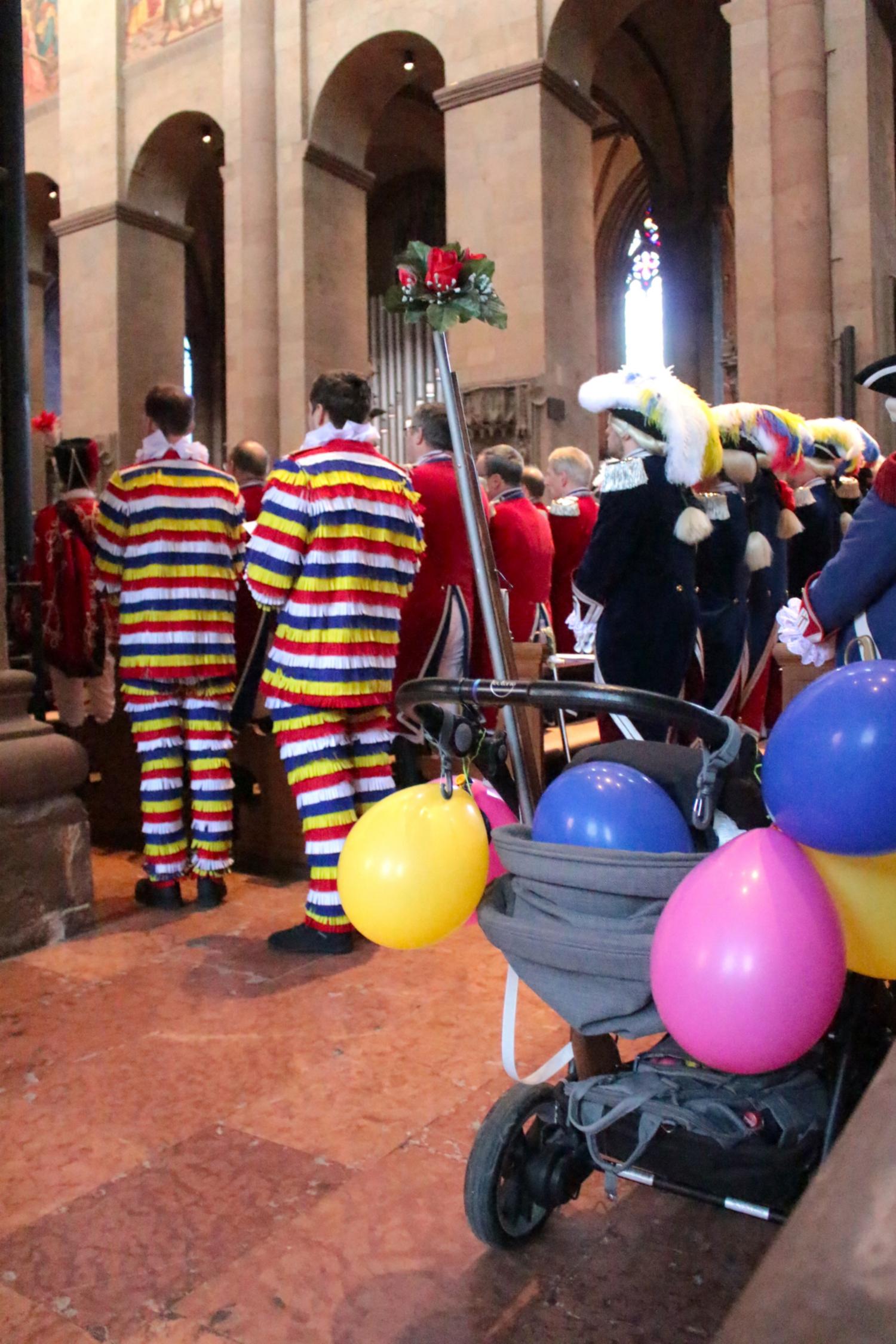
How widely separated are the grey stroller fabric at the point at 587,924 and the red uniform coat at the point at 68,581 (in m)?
3.93

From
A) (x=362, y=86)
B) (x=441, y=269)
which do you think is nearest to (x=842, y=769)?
(x=441, y=269)

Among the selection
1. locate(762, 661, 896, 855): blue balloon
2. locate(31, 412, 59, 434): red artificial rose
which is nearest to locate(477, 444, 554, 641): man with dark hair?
locate(31, 412, 59, 434): red artificial rose

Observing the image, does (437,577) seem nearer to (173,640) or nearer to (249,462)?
(173,640)

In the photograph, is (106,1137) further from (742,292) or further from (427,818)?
(742,292)

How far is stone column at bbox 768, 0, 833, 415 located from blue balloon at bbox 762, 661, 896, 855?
8.65 m

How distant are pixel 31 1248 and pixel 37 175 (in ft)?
57.6

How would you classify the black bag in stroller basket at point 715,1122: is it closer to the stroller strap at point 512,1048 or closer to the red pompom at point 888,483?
the stroller strap at point 512,1048

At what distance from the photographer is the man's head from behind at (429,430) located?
175 inches

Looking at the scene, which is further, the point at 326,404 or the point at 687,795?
the point at 326,404

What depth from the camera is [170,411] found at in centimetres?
437

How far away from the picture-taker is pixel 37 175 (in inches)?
654

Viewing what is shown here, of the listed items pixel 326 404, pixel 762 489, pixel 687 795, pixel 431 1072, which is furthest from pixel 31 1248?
pixel 762 489

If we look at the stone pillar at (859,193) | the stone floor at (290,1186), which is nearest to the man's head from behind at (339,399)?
the stone floor at (290,1186)

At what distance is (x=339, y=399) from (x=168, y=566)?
3.15 feet
